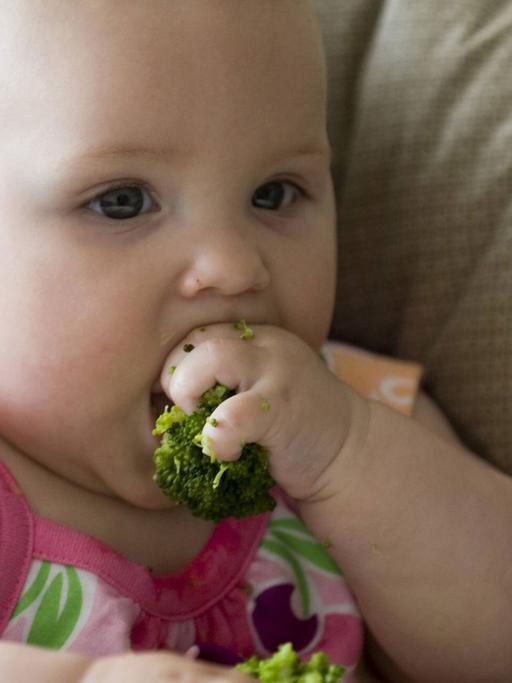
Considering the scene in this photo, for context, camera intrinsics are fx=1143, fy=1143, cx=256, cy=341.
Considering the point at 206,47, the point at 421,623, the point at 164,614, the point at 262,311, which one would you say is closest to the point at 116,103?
the point at 206,47

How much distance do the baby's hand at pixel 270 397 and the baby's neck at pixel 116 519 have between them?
0.55 ft

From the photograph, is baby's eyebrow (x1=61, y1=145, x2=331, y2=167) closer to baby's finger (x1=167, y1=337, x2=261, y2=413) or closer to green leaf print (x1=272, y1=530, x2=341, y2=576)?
baby's finger (x1=167, y1=337, x2=261, y2=413)

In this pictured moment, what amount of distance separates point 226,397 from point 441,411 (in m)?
0.52

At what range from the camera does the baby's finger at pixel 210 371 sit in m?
1.10

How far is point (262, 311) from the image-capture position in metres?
1.20

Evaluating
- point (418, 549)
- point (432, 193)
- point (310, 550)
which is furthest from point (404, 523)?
point (432, 193)

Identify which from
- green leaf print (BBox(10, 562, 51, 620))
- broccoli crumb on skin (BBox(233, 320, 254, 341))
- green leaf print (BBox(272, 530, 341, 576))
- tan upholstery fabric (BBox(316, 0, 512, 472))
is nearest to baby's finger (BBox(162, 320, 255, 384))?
broccoli crumb on skin (BBox(233, 320, 254, 341))

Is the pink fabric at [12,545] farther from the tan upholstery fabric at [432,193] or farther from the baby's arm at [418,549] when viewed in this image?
the tan upholstery fabric at [432,193]

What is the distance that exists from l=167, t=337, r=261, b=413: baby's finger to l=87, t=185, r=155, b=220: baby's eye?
0.16 m

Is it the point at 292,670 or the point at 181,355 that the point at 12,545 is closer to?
the point at 181,355

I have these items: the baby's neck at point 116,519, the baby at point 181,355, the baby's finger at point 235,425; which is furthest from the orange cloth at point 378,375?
the baby's finger at point 235,425

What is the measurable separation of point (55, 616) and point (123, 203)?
1.40 feet

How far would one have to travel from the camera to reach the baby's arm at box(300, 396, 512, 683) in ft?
4.03

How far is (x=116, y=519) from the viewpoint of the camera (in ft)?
4.14
